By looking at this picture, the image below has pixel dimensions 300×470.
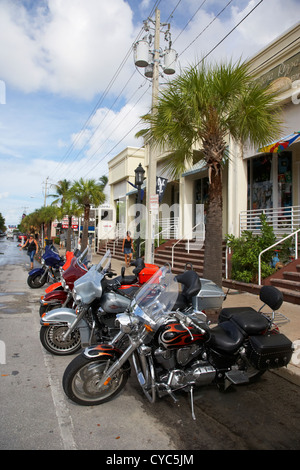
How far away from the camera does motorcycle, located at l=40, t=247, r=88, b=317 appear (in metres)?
5.29

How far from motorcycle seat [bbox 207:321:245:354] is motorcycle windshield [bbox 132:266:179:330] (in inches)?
23.4

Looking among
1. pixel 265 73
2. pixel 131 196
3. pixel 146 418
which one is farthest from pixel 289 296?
pixel 131 196

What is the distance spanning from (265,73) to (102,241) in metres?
20.6

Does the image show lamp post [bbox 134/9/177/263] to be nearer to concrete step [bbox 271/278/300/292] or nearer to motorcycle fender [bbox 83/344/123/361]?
concrete step [bbox 271/278/300/292]

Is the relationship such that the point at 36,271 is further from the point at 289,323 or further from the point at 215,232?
the point at 289,323

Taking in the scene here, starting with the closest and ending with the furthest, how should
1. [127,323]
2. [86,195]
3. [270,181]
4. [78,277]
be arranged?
[127,323], [78,277], [270,181], [86,195]

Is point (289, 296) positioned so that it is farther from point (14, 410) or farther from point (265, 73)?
point (265, 73)

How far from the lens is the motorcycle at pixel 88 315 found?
413cm

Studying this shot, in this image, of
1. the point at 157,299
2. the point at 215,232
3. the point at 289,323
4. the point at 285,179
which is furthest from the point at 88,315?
the point at 285,179

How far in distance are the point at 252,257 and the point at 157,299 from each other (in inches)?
272

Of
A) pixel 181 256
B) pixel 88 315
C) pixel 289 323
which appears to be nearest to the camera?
pixel 88 315

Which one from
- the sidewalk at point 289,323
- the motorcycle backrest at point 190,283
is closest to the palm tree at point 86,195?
the sidewalk at point 289,323

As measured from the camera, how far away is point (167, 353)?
3199 mm

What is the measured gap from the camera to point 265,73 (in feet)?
37.4
